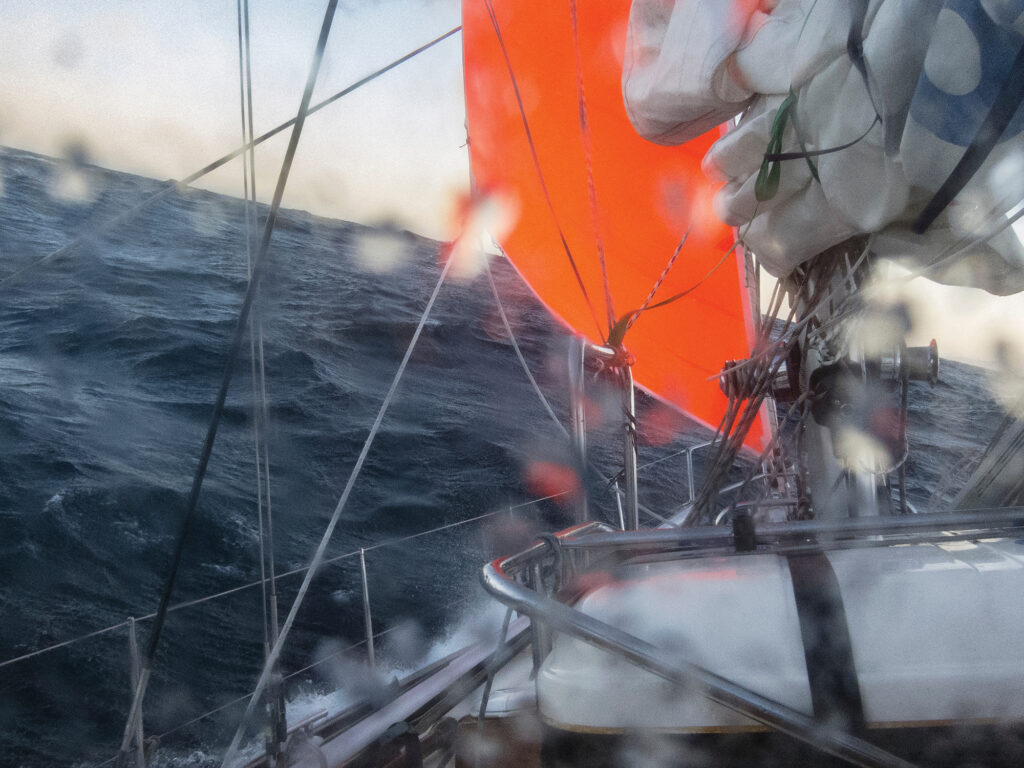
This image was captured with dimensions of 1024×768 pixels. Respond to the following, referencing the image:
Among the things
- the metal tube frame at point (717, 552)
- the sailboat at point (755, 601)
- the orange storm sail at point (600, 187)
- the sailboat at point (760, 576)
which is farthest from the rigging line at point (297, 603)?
the orange storm sail at point (600, 187)

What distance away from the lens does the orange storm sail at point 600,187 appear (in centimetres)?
406

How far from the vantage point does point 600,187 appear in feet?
14.2

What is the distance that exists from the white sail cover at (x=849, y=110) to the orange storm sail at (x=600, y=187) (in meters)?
1.77

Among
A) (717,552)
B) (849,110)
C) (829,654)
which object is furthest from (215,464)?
(829,654)

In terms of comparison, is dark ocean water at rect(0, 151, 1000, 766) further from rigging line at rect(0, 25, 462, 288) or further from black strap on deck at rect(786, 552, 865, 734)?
black strap on deck at rect(786, 552, 865, 734)

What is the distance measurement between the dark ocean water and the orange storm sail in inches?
66.8

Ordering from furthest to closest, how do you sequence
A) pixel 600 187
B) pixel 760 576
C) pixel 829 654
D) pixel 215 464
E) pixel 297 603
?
pixel 215 464 < pixel 600 187 < pixel 297 603 < pixel 760 576 < pixel 829 654

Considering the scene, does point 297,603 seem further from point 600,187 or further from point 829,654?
point 600,187

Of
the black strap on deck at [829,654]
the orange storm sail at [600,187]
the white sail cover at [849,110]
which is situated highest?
the orange storm sail at [600,187]

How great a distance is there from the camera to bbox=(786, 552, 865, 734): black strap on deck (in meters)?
0.98

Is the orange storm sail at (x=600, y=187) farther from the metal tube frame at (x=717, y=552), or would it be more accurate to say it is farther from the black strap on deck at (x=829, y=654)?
the black strap on deck at (x=829, y=654)

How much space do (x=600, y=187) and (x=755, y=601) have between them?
364 cm

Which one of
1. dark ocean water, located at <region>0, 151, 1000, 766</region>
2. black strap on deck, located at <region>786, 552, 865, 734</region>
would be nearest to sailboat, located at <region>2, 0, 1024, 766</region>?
black strap on deck, located at <region>786, 552, 865, 734</region>

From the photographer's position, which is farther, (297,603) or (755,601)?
(297,603)
